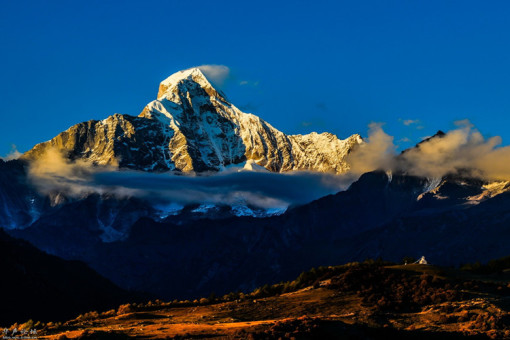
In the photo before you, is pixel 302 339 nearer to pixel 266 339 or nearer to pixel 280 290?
pixel 266 339

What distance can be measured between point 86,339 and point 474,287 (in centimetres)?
5078

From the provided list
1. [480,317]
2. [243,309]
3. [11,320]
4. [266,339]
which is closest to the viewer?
[266,339]

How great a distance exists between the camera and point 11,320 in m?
198

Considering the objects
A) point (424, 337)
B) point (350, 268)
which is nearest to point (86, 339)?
point (424, 337)

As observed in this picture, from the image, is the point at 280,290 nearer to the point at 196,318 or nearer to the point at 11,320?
the point at 196,318

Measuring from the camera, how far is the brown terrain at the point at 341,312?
2734 inches

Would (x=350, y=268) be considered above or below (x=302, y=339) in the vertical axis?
above

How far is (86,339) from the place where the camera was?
67.8m

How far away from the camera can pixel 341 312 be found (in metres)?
84.6

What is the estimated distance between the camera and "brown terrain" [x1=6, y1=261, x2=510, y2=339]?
6944cm

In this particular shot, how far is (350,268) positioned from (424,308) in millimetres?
23919

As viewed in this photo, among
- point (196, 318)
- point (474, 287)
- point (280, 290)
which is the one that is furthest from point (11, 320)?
point (474, 287)

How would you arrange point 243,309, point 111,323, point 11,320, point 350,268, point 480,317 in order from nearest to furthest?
point 480,317 < point 111,323 < point 243,309 < point 350,268 < point 11,320

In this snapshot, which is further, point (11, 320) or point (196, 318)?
point (11, 320)
